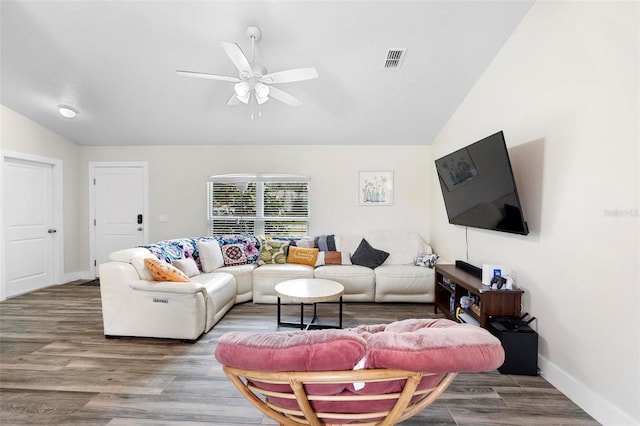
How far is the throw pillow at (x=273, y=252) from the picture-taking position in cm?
416

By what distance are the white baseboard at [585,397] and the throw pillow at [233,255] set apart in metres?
3.44

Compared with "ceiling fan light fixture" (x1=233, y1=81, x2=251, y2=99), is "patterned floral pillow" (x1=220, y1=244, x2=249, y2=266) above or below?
below

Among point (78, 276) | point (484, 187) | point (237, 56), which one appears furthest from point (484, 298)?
point (78, 276)

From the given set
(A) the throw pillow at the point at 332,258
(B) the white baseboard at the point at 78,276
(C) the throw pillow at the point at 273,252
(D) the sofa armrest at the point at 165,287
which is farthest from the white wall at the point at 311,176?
(D) the sofa armrest at the point at 165,287

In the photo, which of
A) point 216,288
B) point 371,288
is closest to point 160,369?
point 216,288

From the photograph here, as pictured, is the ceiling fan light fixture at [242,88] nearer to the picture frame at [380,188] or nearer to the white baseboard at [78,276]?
the picture frame at [380,188]

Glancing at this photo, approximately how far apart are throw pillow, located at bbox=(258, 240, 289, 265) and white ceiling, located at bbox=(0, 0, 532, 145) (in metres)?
1.70

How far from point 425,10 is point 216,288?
3.30 meters

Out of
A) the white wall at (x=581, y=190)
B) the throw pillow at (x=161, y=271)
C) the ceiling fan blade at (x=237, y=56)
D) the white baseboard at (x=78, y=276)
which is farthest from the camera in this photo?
the white baseboard at (x=78, y=276)

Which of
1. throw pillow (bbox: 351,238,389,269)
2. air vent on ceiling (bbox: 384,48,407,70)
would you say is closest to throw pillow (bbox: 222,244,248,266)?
throw pillow (bbox: 351,238,389,269)

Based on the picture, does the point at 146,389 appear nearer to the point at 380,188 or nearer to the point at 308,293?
the point at 308,293

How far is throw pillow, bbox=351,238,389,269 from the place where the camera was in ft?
13.1

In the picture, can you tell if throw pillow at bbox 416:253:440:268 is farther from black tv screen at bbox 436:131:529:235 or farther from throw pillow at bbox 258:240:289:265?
throw pillow at bbox 258:240:289:265

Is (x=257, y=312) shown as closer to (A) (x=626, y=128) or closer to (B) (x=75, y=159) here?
(A) (x=626, y=128)
